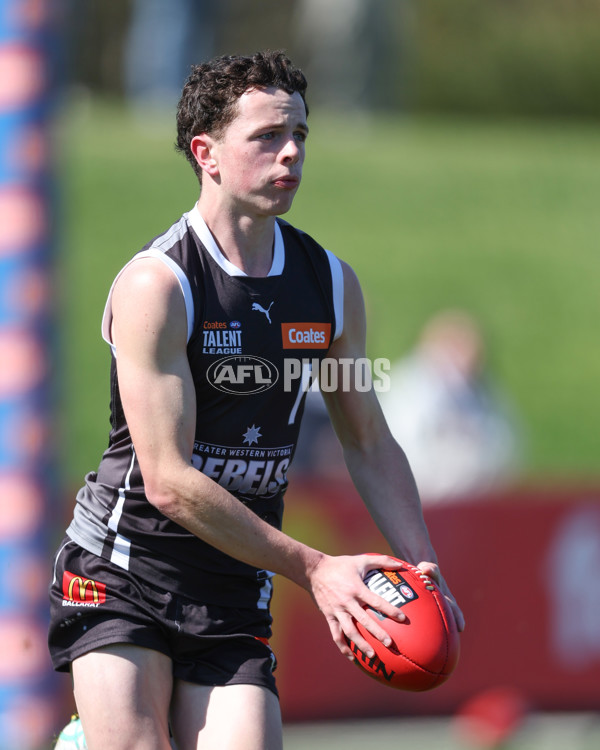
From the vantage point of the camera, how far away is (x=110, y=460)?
379 cm

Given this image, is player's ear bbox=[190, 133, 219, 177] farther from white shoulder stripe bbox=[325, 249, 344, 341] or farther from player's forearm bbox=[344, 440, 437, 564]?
player's forearm bbox=[344, 440, 437, 564]

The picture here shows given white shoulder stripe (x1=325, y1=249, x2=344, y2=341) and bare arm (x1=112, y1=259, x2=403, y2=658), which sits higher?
white shoulder stripe (x1=325, y1=249, x2=344, y2=341)

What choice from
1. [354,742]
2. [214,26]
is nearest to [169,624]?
[354,742]

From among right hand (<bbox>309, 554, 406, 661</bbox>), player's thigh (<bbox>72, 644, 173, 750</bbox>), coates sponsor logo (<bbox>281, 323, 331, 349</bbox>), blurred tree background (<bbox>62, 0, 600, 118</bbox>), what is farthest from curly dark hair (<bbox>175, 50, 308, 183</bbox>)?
blurred tree background (<bbox>62, 0, 600, 118</bbox>)

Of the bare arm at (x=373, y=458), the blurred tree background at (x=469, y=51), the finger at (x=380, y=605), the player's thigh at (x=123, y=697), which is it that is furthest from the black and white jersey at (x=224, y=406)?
the blurred tree background at (x=469, y=51)

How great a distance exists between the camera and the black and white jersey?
3604 mm

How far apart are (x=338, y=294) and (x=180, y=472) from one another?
32.6 inches

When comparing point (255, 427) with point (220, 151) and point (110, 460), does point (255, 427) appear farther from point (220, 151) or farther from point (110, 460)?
point (220, 151)

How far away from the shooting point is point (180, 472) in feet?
11.2

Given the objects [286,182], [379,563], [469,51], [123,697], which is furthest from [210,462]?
[469,51]

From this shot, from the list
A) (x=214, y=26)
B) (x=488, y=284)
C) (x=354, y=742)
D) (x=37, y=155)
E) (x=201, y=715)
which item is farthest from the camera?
(x=214, y=26)

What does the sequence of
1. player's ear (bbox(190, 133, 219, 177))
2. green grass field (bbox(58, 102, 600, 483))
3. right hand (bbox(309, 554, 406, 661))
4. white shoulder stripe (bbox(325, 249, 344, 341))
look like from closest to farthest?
right hand (bbox(309, 554, 406, 661))
player's ear (bbox(190, 133, 219, 177))
white shoulder stripe (bbox(325, 249, 344, 341))
green grass field (bbox(58, 102, 600, 483))

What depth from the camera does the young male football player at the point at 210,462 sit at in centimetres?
344

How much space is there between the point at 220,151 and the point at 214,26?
790 inches
